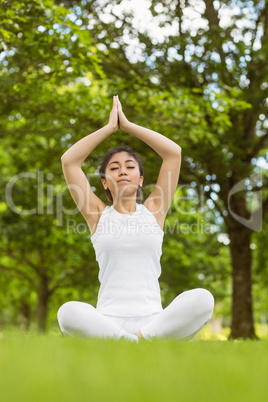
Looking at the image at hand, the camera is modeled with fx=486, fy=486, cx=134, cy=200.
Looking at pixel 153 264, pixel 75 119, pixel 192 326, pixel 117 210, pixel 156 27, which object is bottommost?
pixel 192 326

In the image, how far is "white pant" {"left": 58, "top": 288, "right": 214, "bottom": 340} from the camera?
3984 mm

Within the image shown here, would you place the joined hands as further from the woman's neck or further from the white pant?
the white pant

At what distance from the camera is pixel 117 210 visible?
16.2ft

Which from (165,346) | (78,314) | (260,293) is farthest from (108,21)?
(260,293)

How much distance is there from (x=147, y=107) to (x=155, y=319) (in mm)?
6678

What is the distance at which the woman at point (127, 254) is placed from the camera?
4027 millimetres

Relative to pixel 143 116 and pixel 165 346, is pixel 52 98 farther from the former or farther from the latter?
pixel 165 346

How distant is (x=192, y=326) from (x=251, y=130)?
9326 millimetres

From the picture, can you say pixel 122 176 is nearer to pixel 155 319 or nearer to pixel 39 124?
pixel 155 319

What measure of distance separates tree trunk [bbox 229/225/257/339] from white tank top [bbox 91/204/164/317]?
28.0ft

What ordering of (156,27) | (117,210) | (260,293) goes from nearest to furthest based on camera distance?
(117,210) → (156,27) → (260,293)

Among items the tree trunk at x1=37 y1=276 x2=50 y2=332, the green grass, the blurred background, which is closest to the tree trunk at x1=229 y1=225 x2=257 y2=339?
the blurred background

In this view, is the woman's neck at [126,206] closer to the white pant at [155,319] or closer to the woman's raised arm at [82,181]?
the woman's raised arm at [82,181]

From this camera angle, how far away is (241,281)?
1273cm
